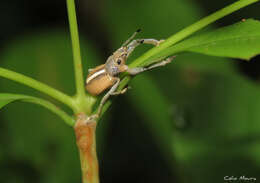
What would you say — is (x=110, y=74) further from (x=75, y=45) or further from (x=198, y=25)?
(x=198, y=25)

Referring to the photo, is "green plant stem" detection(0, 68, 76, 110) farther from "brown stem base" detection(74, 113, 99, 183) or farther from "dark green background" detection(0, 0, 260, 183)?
"dark green background" detection(0, 0, 260, 183)

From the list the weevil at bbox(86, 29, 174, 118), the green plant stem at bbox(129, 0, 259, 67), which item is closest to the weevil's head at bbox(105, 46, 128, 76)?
the weevil at bbox(86, 29, 174, 118)

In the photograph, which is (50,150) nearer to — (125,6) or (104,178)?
(104,178)

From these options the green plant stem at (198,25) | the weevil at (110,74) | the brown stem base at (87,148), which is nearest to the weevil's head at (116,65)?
the weevil at (110,74)

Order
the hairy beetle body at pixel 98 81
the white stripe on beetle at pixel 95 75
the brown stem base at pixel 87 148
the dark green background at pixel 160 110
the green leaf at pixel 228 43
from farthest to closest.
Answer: the dark green background at pixel 160 110 → the white stripe on beetle at pixel 95 75 → the hairy beetle body at pixel 98 81 → the brown stem base at pixel 87 148 → the green leaf at pixel 228 43

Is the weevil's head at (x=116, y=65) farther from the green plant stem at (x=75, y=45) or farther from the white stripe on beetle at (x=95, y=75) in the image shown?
the green plant stem at (x=75, y=45)

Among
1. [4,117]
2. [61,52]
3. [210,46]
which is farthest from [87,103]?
[61,52]
